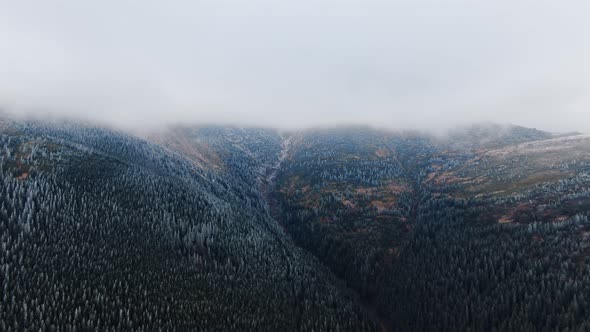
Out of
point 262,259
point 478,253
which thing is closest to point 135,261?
point 262,259

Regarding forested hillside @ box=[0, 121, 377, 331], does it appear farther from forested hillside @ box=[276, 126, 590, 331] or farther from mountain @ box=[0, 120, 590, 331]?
forested hillside @ box=[276, 126, 590, 331]

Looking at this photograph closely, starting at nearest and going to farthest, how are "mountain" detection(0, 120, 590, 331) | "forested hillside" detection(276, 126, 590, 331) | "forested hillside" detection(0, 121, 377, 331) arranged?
1. "forested hillside" detection(0, 121, 377, 331)
2. "mountain" detection(0, 120, 590, 331)
3. "forested hillside" detection(276, 126, 590, 331)

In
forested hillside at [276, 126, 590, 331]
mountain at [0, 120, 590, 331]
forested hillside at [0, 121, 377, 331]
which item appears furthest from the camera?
forested hillside at [276, 126, 590, 331]

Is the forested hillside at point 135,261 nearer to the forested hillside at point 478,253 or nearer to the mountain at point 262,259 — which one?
the mountain at point 262,259

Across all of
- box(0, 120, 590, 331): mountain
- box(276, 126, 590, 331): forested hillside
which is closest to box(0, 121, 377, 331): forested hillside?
box(0, 120, 590, 331): mountain

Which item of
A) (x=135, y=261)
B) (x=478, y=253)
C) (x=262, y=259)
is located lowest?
(x=262, y=259)

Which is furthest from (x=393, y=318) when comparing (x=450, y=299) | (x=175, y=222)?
(x=175, y=222)

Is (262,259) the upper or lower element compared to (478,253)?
lower

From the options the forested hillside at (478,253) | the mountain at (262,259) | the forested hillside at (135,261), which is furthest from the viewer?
the forested hillside at (478,253)

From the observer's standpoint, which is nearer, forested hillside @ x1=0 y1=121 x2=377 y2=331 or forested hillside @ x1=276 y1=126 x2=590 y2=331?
forested hillside @ x1=0 y1=121 x2=377 y2=331

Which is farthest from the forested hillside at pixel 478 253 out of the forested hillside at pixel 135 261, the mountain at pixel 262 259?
the forested hillside at pixel 135 261

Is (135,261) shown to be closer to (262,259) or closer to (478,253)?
(262,259)

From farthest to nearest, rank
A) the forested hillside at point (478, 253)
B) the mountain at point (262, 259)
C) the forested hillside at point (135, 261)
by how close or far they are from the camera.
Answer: the forested hillside at point (478, 253) < the mountain at point (262, 259) < the forested hillside at point (135, 261)
